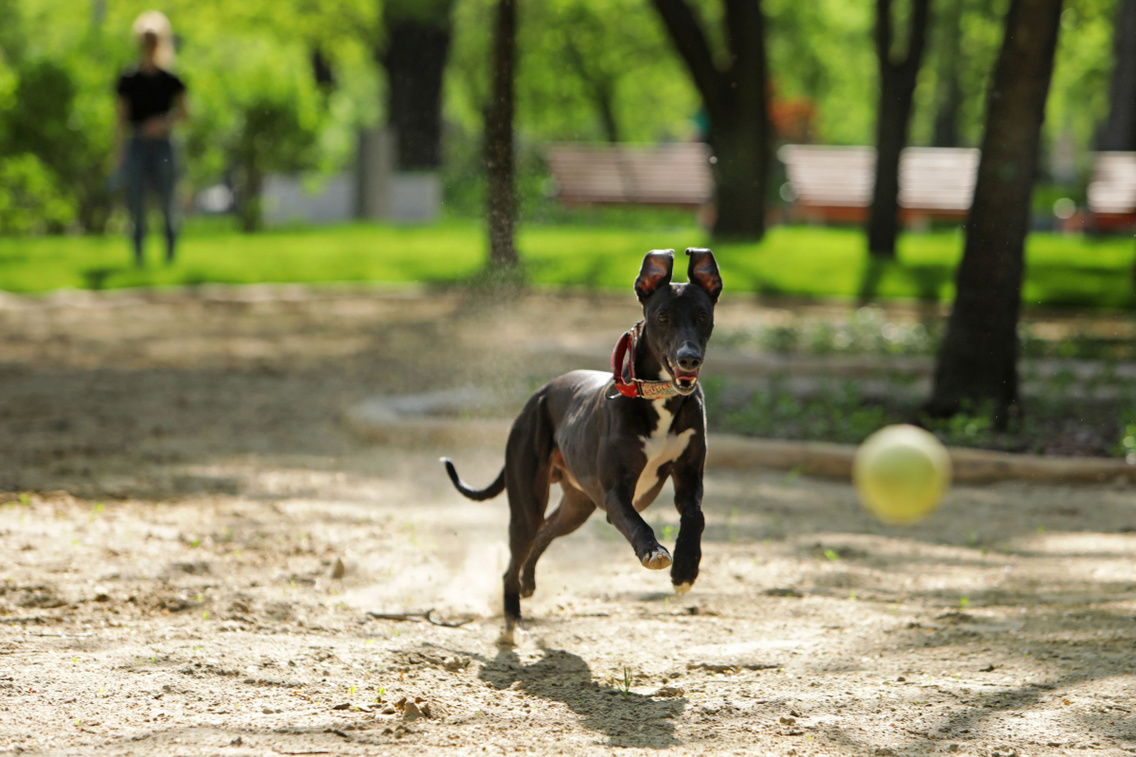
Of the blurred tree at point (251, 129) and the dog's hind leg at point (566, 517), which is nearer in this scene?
the dog's hind leg at point (566, 517)

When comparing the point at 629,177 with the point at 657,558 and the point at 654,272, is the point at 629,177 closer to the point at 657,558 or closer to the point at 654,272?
the point at 654,272

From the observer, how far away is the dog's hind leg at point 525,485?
15.1 feet

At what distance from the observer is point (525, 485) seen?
4.62 m

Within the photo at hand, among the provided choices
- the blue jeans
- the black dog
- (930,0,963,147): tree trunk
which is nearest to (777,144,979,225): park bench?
(930,0,963,147): tree trunk

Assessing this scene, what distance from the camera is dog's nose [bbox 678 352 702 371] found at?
3.71m

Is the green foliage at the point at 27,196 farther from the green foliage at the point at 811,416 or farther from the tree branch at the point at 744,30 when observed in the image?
the green foliage at the point at 811,416

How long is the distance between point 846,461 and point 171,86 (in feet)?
30.0

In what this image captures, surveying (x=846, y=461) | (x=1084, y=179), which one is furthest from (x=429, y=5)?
(x=846, y=461)

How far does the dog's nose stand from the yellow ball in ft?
9.93

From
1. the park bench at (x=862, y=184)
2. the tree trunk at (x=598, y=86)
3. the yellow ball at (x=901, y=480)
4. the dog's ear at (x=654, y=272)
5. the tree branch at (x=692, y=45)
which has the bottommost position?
the yellow ball at (x=901, y=480)

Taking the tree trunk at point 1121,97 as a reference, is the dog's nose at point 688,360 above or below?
below

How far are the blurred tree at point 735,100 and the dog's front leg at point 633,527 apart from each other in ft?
45.8

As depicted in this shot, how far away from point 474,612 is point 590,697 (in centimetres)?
111

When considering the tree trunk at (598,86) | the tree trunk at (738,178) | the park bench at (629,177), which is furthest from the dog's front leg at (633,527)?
the tree trunk at (598,86)
